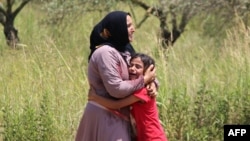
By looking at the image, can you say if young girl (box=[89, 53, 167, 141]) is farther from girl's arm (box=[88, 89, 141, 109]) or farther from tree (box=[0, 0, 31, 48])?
tree (box=[0, 0, 31, 48])

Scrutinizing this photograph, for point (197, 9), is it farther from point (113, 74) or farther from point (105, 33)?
point (113, 74)

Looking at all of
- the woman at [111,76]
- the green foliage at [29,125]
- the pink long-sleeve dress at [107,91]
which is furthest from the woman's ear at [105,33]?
the green foliage at [29,125]

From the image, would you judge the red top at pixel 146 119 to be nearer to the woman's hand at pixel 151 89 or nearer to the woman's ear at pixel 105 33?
the woman's hand at pixel 151 89

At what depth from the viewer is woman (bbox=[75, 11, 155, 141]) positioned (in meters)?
4.42

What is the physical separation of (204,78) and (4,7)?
7.53m

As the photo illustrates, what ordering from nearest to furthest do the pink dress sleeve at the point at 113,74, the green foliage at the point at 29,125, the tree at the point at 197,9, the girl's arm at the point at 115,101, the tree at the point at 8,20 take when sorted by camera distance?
the pink dress sleeve at the point at 113,74, the girl's arm at the point at 115,101, the green foliage at the point at 29,125, the tree at the point at 197,9, the tree at the point at 8,20

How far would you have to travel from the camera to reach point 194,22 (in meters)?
16.4

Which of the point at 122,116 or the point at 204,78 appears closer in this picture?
the point at 122,116

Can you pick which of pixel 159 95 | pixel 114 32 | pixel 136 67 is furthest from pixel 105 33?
pixel 159 95

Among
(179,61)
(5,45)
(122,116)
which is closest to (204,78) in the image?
(179,61)

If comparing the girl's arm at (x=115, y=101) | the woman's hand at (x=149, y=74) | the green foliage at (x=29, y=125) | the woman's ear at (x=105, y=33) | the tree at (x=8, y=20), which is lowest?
the green foliage at (x=29, y=125)

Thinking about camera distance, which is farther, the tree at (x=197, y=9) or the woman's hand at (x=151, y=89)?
the tree at (x=197, y=9)

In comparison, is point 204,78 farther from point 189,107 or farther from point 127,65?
point 127,65

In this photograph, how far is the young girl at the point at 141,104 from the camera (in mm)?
4516
